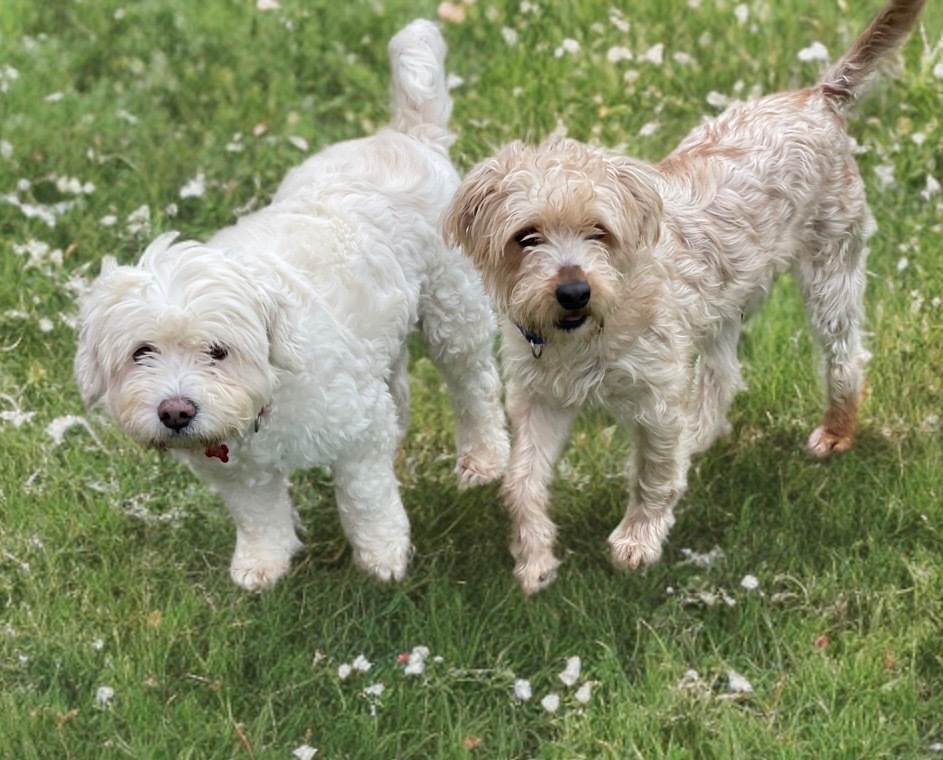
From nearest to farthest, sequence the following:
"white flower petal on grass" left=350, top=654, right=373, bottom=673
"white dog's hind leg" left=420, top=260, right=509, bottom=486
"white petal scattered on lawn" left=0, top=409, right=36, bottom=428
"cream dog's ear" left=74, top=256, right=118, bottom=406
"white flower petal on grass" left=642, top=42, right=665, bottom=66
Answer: "cream dog's ear" left=74, top=256, right=118, bottom=406, "white flower petal on grass" left=350, top=654, right=373, bottom=673, "white dog's hind leg" left=420, top=260, right=509, bottom=486, "white petal scattered on lawn" left=0, top=409, right=36, bottom=428, "white flower petal on grass" left=642, top=42, right=665, bottom=66

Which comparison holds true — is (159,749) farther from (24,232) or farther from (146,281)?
(24,232)

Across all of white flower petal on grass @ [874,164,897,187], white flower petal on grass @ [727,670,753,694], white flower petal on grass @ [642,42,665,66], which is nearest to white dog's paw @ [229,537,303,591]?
white flower petal on grass @ [727,670,753,694]

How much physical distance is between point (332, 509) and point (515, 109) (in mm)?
2858

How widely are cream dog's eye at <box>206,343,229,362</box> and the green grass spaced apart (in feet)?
3.86

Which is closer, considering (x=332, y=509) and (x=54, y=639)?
(x=54, y=639)

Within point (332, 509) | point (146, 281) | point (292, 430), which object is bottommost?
point (332, 509)

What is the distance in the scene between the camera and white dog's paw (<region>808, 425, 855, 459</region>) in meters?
5.68

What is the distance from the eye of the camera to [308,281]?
4.84 meters

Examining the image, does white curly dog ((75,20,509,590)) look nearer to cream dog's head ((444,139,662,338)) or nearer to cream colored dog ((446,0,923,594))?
cream colored dog ((446,0,923,594))

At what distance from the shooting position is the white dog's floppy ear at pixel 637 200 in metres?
4.59

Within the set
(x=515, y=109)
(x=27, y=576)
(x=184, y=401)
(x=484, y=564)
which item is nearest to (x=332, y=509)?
(x=484, y=564)

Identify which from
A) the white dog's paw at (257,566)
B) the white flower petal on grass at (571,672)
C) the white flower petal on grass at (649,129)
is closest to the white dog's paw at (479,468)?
the white dog's paw at (257,566)

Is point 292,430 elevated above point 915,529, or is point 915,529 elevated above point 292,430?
point 292,430

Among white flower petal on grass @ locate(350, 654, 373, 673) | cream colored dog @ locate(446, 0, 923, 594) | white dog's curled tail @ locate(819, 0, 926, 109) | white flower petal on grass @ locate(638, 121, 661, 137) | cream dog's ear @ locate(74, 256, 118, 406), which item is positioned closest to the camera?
cream dog's ear @ locate(74, 256, 118, 406)
